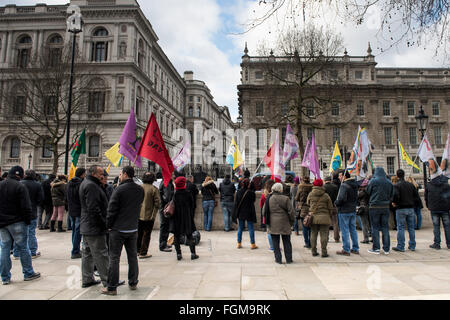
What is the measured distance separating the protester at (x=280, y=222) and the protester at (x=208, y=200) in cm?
419

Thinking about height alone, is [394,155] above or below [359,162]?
above

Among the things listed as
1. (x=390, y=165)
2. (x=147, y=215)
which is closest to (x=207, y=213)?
(x=147, y=215)

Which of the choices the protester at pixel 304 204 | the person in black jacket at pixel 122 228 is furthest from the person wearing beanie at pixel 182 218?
the protester at pixel 304 204

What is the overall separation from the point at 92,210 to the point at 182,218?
241 centimetres

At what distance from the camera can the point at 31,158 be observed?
37.4 metres

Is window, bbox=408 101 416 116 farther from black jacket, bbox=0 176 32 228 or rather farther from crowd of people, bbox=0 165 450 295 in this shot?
black jacket, bbox=0 176 32 228

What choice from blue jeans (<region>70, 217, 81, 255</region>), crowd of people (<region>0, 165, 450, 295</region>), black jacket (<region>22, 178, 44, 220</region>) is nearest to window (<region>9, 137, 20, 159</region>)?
crowd of people (<region>0, 165, 450, 295</region>)

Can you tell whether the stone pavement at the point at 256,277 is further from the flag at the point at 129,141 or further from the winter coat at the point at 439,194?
the flag at the point at 129,141

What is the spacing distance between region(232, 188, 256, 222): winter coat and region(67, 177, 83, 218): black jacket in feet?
13.3

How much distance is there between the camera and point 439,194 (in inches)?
299

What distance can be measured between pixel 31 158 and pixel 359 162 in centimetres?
4145

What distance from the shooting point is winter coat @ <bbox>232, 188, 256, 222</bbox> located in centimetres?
791
